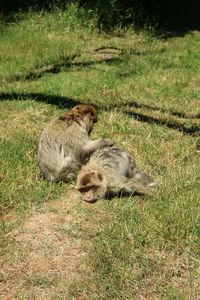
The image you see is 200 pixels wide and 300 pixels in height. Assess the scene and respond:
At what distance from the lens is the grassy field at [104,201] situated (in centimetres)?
473

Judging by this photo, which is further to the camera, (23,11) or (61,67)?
(23,11)

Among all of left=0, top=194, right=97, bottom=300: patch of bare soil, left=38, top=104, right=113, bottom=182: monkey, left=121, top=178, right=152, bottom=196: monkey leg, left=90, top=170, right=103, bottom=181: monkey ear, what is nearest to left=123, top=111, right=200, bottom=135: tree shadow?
left=38, top=104, right=113, bottom=182: monkey

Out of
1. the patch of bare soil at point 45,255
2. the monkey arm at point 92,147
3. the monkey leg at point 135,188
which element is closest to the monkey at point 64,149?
the monkey arm at point 92,147

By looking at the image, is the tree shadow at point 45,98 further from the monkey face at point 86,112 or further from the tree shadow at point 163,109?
the monkey face at point 86,112

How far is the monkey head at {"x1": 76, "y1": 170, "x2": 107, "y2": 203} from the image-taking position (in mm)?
5809

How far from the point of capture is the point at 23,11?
1427 cm

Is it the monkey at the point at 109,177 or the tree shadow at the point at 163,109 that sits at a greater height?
the monkey at the point at 109,177

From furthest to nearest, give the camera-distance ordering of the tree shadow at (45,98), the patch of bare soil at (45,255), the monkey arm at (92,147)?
1. the tree shadow at (45,98)
2. the monkey arm at (92,147)
3. the patch of bare soil at (45,255)

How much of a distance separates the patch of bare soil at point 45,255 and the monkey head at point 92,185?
6.4 inches

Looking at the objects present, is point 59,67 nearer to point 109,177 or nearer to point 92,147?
point 92,147

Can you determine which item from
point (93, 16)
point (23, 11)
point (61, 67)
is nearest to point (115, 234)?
point (61, 67)

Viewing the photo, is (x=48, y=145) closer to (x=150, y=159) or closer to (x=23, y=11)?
(x=150, y=159)

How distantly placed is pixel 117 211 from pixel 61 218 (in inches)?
20.5

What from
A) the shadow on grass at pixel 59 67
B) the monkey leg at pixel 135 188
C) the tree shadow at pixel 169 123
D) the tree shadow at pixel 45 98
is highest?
the monkey leg at pixel 135 188
